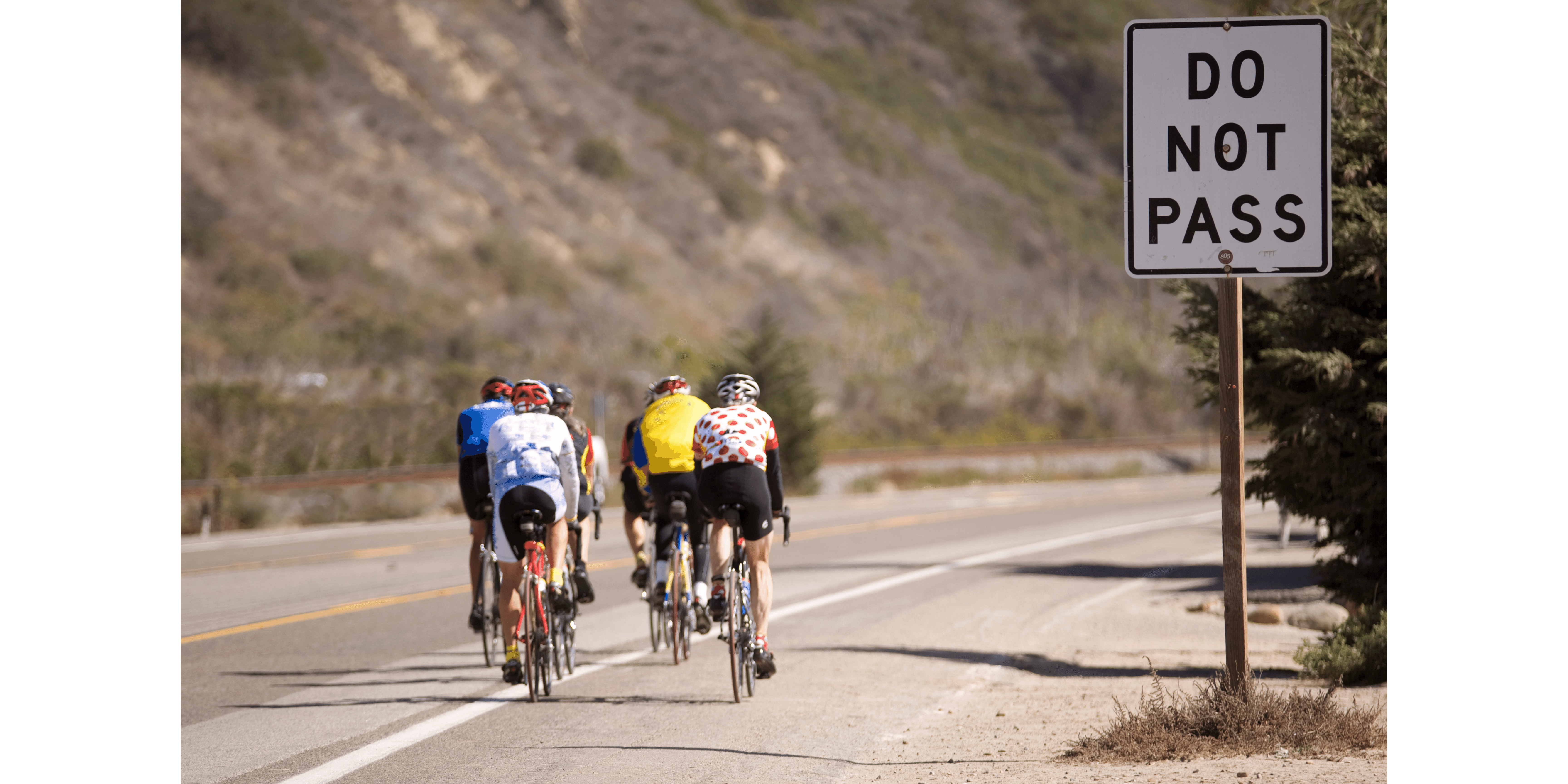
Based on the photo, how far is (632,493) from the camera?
11086mm

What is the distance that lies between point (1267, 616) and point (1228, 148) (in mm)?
7865

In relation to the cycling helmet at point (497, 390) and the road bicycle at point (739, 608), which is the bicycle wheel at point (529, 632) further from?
the cycling helmet at point (497, 390)

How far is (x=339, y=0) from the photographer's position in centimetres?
7300

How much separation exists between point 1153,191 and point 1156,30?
75 centimetres

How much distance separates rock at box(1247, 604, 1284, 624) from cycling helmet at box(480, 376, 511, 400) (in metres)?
7.28

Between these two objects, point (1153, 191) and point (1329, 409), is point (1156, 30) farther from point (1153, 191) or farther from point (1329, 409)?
point (1329, 409)

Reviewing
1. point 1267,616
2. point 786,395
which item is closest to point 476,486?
point 1267,616

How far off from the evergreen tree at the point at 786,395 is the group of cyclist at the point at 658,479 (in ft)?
75.9

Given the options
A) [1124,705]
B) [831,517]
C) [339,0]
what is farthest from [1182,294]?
[339,0]

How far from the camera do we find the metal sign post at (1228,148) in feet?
21.2

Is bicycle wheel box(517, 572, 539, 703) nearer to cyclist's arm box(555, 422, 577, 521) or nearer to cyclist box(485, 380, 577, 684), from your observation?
cyclist box(485, 380, 577, 684)

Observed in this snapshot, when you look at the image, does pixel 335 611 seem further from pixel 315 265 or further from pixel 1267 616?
pixel 315 265

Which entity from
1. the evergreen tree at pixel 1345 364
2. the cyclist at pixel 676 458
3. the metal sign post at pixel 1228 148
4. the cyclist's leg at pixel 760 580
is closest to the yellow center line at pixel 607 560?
the cyclist at pixel 676 458

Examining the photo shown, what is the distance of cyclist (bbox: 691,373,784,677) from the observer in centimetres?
879
